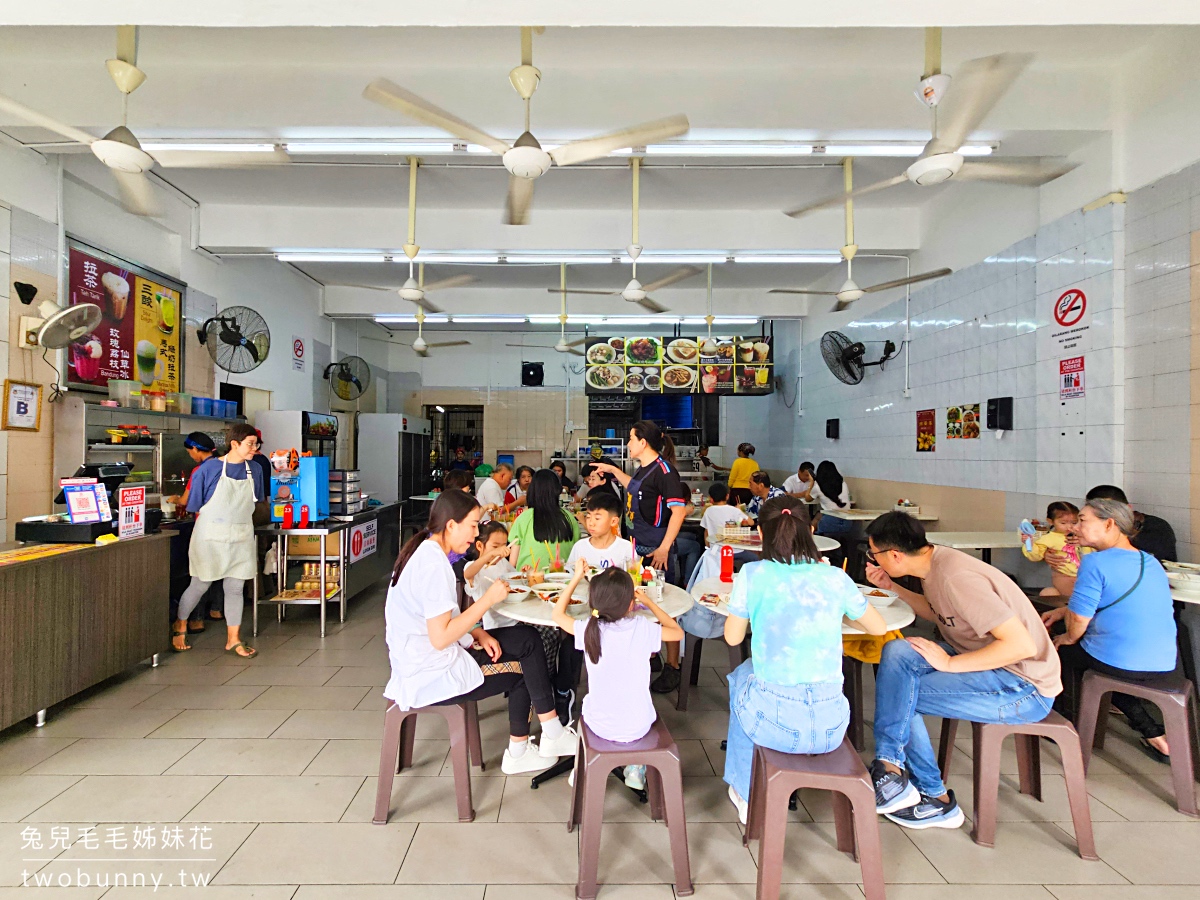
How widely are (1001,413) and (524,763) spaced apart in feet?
15.4

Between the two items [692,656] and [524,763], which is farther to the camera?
[692,656]

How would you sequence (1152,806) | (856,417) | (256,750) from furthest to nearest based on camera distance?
(856,417) < (256,750) < (1152,806)

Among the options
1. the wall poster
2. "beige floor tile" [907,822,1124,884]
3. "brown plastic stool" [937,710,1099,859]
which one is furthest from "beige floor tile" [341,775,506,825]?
the wall poster

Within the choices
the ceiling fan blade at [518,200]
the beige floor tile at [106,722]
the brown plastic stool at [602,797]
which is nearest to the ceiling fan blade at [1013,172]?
the ceiling fan blade at [518,200]

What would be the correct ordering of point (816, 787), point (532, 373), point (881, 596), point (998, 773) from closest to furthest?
point (816, 787)
point (998, 773)
point (881, 596)
point (532, 373)

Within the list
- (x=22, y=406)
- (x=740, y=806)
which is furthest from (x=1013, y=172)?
(x=22, y=406)

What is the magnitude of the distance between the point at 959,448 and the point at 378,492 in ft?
27.2

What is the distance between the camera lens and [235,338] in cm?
622

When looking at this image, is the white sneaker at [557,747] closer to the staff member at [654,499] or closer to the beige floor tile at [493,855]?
the beige floor tile at [493,855]

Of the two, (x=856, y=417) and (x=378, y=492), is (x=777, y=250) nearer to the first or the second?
(x=856, y=417)

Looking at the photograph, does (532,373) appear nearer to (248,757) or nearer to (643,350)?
(643,350)

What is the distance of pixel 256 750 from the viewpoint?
Result: 10.1 feet
